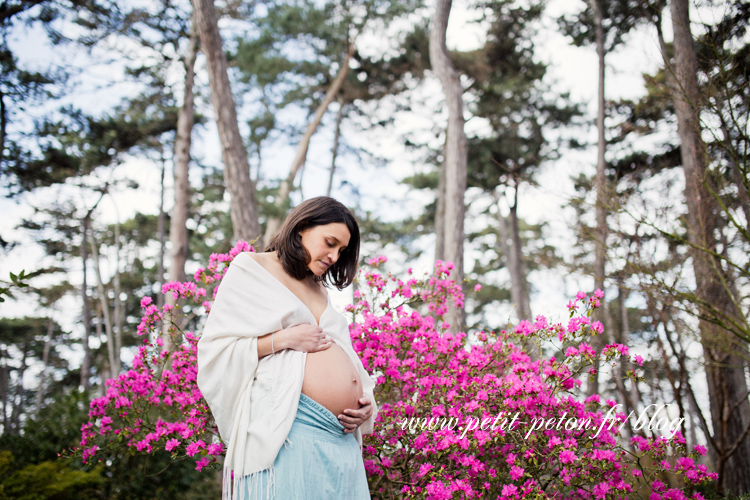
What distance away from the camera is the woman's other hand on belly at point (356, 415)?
1.98 m

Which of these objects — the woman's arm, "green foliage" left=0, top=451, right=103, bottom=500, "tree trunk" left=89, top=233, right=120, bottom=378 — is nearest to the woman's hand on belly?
the woman's arm

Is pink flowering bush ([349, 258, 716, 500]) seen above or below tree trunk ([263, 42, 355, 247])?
below

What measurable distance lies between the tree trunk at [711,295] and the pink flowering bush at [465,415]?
1.99 metres

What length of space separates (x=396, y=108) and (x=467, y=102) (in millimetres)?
1897

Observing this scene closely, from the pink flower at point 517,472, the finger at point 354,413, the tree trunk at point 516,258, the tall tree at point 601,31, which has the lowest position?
the pink flower at point 517,472

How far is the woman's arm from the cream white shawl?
25 mm

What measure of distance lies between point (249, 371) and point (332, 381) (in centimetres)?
33

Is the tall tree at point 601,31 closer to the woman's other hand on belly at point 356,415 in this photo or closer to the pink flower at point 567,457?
the pink flower at point 567,457

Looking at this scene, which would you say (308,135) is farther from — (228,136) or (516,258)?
(228,136)

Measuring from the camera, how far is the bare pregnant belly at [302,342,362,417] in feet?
6.42

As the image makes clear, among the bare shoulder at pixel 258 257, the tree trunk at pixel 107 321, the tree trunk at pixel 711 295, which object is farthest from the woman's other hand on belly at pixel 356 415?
the tree trunk at pixel 107 321

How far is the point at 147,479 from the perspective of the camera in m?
5.42

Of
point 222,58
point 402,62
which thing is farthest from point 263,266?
point 402,62

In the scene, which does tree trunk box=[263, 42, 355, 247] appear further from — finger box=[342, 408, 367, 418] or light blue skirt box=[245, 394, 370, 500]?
light blue skirt box=[245, 394, 370, 500]
